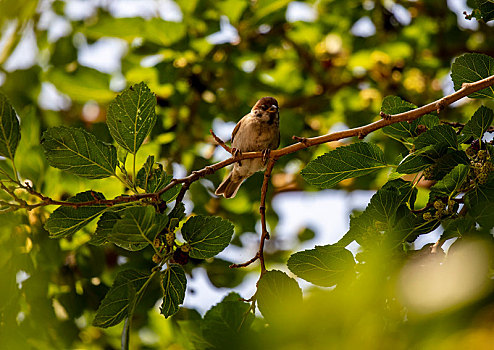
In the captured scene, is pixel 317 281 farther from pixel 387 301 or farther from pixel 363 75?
pixel 363 75

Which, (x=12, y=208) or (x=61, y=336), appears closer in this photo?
(x=12, y=208)

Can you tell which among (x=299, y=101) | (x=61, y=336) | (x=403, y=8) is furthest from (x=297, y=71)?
(x=61, y=336)

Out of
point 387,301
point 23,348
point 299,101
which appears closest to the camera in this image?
point 387,301

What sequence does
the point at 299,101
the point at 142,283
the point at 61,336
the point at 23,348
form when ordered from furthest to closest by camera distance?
the point at 299,101 → the point at 61,336 → the point at 142,283 → the point at 23,348

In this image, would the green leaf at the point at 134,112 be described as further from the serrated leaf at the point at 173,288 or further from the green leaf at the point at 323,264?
the green leaf at the point at 323,264

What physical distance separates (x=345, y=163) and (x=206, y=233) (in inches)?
18.8

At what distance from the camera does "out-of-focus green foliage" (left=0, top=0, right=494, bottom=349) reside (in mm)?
478

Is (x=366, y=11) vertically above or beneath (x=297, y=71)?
above

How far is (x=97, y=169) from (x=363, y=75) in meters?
2.97

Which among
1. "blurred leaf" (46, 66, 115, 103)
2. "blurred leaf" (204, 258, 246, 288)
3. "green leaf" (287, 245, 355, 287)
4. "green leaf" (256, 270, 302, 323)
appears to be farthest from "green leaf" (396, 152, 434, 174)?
"blurred leaf" (46, 66, 115, 103)

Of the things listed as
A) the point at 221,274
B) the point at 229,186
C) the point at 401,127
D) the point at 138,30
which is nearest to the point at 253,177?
the point at 229,186

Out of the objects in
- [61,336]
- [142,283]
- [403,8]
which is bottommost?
[61,336]

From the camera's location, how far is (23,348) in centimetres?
65

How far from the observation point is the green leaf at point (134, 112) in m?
1.65
